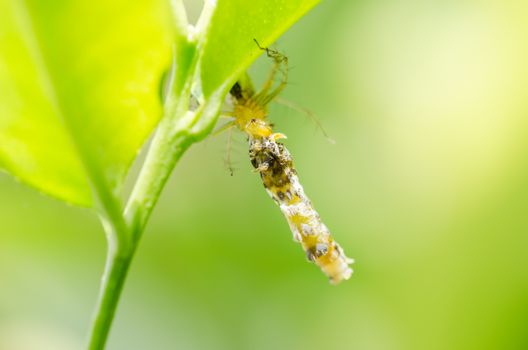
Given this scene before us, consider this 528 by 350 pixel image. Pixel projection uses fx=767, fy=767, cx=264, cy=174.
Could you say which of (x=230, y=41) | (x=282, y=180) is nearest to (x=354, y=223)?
(x=282, y=180)

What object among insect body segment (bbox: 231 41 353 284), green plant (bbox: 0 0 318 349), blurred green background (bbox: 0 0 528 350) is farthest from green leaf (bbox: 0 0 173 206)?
blurred green background (bbox: 0 0 528 350)

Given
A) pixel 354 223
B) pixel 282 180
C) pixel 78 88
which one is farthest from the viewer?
pixel 354 223

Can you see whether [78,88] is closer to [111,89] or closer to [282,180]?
[111,89]

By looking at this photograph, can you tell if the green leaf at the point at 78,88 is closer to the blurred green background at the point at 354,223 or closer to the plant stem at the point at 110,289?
A: the plant stem at the point at 110,289

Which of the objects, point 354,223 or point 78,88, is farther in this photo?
point 354,223

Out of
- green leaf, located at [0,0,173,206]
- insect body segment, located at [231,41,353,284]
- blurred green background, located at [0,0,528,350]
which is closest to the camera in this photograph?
green leaf, located at [0,0,173,206]

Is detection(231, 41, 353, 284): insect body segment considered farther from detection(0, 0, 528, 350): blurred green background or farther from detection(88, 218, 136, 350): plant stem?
detection(0, 0, 528, 350): blurred green background

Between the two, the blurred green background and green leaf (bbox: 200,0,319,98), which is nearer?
green leaf (bbox: 200,0,319,98)
